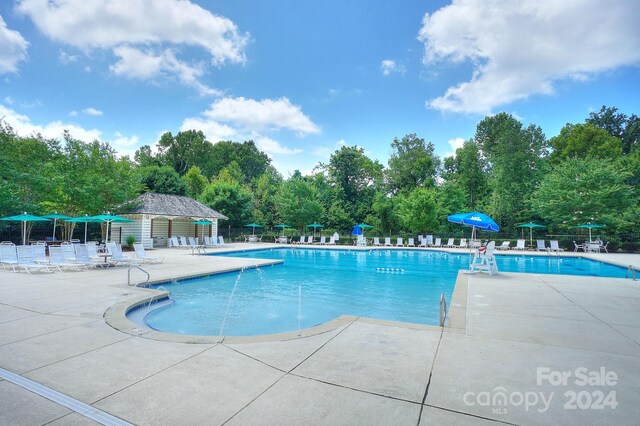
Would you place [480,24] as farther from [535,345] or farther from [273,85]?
[273,85]

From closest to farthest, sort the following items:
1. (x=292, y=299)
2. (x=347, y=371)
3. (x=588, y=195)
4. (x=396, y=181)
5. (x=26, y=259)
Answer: (x=347, y=371)
(x=292, y=299)
(x=26, y=259)
(x=588, y=195)
(x=396, y=181)

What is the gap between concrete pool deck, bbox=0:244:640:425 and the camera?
7.92ft

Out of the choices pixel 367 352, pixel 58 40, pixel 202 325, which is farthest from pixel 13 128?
pixel 367 352

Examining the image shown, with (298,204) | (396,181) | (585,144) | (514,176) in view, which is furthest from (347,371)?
(585,144)

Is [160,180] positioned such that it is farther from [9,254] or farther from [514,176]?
[514,176]

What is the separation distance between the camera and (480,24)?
13828 millimetres

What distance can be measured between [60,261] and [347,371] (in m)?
11.4

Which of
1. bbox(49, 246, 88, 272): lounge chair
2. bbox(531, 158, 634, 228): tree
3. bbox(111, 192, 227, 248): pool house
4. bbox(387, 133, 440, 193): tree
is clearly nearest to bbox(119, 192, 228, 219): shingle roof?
bbox(111, 192, 227, 248): pool house

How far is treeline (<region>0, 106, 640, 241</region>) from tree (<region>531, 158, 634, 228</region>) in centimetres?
7

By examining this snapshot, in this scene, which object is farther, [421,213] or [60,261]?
[421,213]

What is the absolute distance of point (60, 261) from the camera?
10.5m

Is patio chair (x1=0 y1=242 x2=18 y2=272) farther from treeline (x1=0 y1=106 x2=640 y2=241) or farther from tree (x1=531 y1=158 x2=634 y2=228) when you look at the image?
tree (x1=531 y1=158 x2=634 y2=228)

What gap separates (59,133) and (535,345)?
27603mm

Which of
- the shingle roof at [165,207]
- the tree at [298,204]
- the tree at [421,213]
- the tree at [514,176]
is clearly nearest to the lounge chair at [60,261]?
the shingle roof at [165,207]
